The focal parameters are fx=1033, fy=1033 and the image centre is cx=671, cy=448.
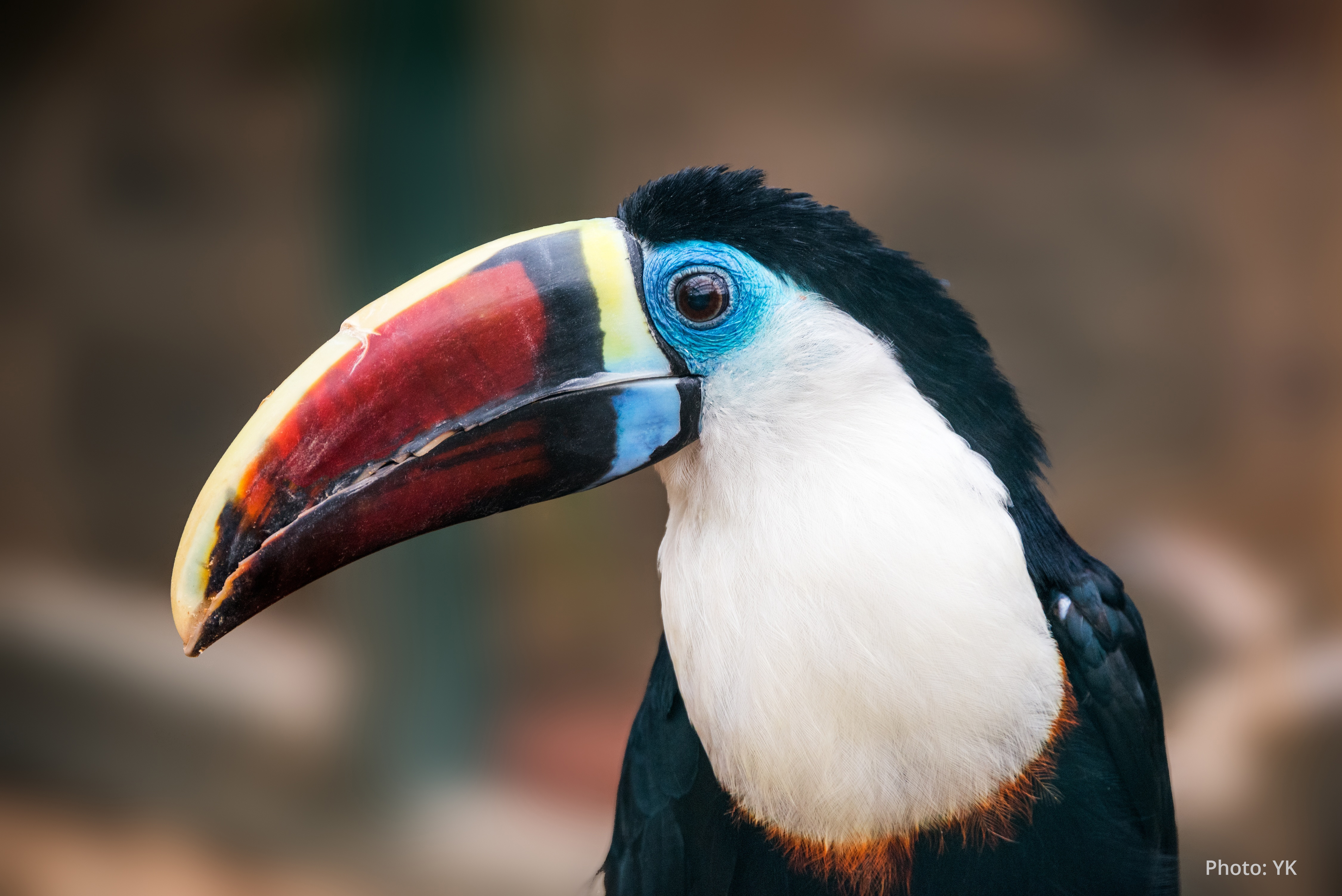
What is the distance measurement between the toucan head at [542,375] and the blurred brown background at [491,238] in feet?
2.87

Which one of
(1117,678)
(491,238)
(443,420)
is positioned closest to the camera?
(443,420)

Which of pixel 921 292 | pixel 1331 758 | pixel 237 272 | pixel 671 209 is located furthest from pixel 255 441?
pixel 1331 758

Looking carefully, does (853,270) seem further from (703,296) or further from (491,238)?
(491,238)

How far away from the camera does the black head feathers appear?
32.4 inches

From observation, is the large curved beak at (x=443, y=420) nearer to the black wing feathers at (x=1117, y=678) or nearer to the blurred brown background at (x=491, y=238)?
the black wing feathers at (x=1117, y=678)

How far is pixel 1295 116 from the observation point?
5.40 ft

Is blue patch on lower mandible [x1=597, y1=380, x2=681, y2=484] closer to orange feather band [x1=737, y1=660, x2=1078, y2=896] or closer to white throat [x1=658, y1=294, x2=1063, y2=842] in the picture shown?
white throat [x1=658, y1=294, x2=1063, y2=842]

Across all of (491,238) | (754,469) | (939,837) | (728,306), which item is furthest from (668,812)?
(491,238)

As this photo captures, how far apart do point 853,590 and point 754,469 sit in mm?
124

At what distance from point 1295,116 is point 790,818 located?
1.44 meters

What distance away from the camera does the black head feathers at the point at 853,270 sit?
2.70 feet

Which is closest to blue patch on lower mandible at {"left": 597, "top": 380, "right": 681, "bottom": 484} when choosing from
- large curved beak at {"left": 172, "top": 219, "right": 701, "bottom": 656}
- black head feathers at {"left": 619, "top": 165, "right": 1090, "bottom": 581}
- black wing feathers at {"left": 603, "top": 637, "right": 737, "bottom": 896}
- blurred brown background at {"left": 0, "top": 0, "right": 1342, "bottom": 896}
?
large curved beak at {"left": 172, "top": 219, "right": 701, "bottom": 656}

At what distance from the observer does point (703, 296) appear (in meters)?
0.82

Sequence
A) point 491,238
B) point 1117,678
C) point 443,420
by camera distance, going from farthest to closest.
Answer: point 491,238 < point 1117,678 < point 443,420
